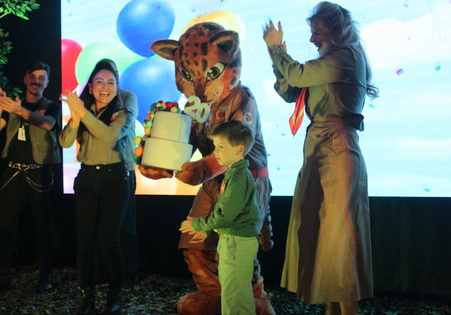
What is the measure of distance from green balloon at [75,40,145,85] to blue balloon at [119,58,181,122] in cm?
8

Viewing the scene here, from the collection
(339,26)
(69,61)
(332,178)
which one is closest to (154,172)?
(332,178)

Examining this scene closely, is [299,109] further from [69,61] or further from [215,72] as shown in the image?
[69,61]

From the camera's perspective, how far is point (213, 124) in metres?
2.31

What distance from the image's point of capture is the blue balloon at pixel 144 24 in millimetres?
3176

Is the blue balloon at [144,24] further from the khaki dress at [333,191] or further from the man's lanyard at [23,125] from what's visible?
the khaki dress at [333,191]

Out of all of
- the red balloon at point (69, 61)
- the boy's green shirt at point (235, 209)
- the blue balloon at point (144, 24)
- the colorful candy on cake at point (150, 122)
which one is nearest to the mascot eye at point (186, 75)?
the colorful candy on cake at point (150, 122)

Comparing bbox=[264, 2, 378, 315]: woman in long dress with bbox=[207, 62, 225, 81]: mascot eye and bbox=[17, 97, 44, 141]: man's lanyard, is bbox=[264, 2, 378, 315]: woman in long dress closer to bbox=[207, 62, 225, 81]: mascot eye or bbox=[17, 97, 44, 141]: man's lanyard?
bbox=[207, 62, 225, 81]: mascot eye

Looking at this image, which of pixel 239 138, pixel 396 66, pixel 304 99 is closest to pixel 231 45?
pixel 304 99

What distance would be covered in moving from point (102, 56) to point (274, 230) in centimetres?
178

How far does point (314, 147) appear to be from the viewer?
2057 mm

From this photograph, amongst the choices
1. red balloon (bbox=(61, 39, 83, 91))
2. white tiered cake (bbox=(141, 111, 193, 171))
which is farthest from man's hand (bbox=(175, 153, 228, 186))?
red balloon (bbox=(61, 39, 83, 91))

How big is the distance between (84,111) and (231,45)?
792mm

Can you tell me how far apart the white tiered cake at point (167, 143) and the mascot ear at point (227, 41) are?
1.55 ft

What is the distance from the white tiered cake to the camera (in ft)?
6.63
